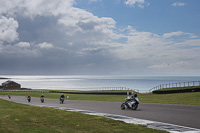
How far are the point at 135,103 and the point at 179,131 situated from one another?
8917 mm

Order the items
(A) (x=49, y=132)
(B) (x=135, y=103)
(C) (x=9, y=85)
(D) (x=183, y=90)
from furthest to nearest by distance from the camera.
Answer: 1. (C) (x=9, y=85)
2. (D) (x=183, y=90)
3. (B) (x=135, y=103)
4. (A) (x=49, y=132)

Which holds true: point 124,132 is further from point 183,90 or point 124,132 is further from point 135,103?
point 183,90

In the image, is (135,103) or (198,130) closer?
(198,130)

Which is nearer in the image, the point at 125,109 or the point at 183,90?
the point at 125,109

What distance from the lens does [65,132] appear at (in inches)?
369

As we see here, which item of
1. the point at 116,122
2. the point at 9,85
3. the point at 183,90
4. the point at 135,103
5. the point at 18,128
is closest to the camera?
the point at 18,128

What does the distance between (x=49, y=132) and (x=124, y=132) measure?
319cm

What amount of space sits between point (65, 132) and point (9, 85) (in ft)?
366

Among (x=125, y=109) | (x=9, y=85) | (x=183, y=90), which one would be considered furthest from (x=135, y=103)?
(x=9, y=85)

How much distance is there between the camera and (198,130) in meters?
9.87

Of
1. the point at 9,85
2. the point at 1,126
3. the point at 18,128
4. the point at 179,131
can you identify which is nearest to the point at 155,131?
the point at 179,131

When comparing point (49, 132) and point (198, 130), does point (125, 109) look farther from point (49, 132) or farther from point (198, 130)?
point (49, 132)

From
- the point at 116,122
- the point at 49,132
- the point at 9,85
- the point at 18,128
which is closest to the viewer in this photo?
the point at 49,132

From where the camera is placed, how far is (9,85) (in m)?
111
